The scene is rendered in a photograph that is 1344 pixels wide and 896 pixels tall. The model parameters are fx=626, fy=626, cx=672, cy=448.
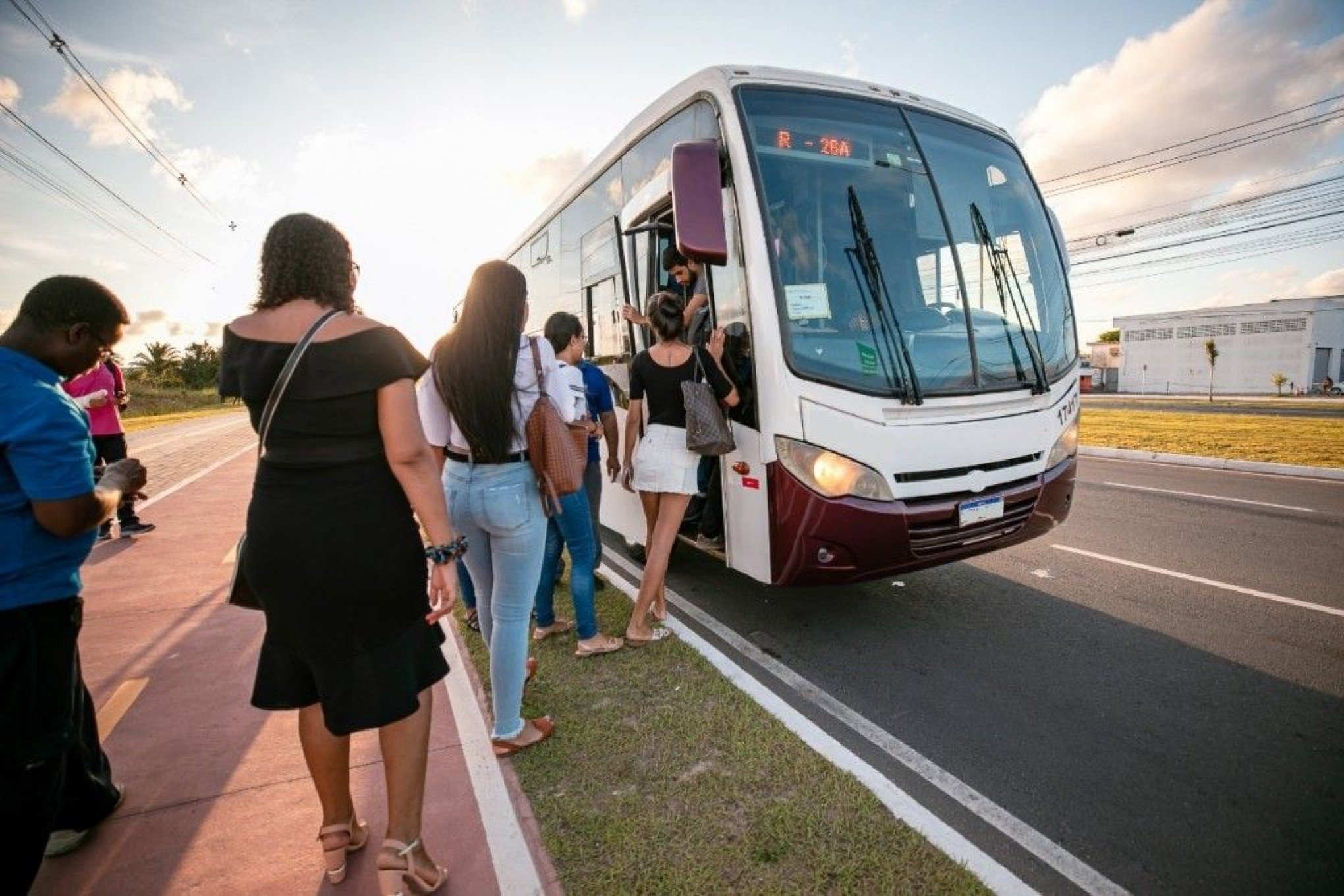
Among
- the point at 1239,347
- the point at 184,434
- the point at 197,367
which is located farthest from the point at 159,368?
A: the point at 1239,347

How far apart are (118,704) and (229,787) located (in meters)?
1.41

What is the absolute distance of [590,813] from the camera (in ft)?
8.23

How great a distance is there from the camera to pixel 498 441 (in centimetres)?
265

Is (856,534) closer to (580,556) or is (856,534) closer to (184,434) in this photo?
(580,556)

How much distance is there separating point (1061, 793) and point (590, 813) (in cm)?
196

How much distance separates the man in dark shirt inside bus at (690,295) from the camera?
→ 4.20 meters

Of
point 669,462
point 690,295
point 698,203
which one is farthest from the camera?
point 690,295

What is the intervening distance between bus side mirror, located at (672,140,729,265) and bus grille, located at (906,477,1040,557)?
1.82 m

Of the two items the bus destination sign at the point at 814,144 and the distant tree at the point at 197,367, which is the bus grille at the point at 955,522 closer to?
the bus destination sign at the point at 814,144

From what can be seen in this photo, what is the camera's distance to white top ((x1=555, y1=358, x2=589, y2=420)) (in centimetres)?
298

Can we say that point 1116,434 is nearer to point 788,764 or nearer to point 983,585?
point 983,585

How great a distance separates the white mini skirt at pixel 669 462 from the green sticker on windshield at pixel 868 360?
3.64 ft

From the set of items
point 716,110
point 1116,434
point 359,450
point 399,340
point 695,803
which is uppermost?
point 716,110

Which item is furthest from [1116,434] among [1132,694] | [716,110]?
[716,110]
